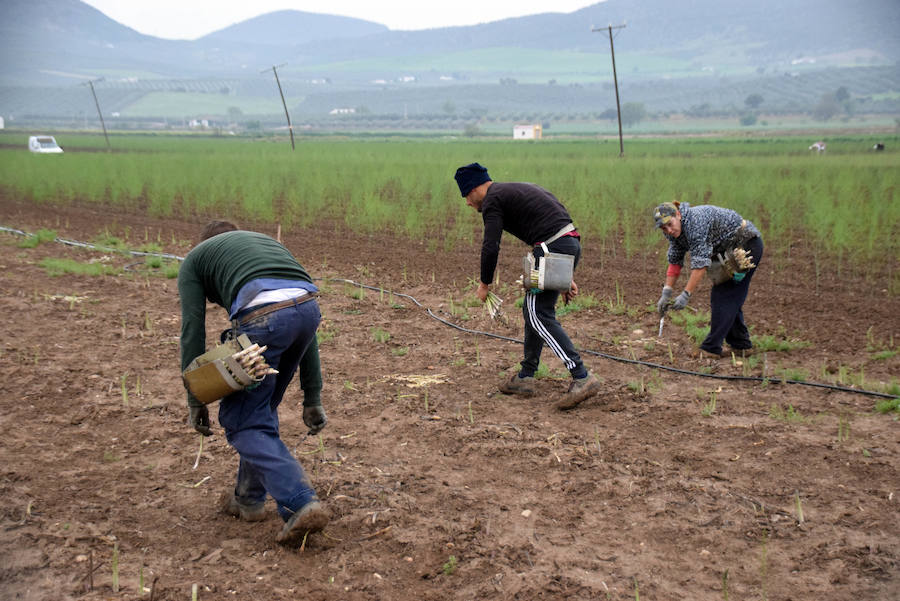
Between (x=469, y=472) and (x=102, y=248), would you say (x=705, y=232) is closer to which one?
(x=469, y=472)

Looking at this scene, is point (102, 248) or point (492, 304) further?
point (102, 248)

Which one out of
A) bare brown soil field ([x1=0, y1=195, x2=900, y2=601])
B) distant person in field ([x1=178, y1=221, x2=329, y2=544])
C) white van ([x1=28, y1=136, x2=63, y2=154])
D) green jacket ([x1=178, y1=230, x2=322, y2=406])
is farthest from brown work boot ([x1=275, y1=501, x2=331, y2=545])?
white van ([x1=28, y1=136, x2=63, y2=154])

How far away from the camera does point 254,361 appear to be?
299 centimetres

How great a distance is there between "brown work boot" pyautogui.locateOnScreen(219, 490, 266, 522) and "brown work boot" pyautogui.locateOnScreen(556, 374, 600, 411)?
6.74 feet

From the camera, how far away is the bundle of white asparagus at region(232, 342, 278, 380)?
2.97 metres

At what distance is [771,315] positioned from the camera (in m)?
6.91

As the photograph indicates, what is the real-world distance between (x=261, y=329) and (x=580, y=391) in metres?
2.34

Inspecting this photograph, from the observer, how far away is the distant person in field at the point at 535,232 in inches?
186

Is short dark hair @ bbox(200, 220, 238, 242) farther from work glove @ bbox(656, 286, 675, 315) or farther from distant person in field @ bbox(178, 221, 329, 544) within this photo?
work glove @ bbox(656, 286, 675, 315)

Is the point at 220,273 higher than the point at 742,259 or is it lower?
higher

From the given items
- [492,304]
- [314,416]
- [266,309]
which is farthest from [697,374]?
[266,309]

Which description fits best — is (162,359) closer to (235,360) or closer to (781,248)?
(235,360)

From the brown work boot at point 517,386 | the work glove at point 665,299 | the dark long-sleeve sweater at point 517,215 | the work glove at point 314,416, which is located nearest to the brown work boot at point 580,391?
the brown work boot at point 517,386

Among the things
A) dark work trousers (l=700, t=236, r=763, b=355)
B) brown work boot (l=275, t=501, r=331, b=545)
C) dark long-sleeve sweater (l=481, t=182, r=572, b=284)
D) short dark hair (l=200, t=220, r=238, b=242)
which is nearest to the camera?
brown work boot (l=275, t=501, r=331, b=545)
